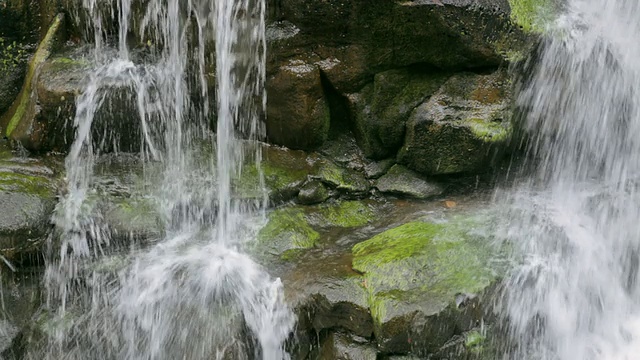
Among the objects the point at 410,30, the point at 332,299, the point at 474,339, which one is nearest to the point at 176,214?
the point at 332,299

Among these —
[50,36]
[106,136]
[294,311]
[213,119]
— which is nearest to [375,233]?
[294,311]

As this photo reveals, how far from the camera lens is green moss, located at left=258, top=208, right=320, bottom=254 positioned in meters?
5.15

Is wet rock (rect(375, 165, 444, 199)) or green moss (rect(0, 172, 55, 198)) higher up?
wet rock (rect(375, 165, 444, 199))

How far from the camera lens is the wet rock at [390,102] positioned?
5500mm

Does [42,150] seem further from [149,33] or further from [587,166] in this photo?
[587,166]

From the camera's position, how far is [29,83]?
5.98 metres

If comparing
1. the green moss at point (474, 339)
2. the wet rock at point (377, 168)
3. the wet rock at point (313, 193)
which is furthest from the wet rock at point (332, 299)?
the wet rock at point (377, 168)

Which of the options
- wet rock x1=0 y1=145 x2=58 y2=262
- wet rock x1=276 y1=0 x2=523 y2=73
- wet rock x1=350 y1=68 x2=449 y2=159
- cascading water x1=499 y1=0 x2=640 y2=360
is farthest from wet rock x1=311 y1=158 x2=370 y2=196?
wet rock x1=0 y1=145 x2=58 y2=262

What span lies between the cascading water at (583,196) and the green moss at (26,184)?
12.7 feet

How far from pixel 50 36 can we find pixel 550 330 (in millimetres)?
5290

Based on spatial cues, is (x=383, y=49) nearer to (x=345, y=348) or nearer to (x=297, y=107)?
(x=297, y=107)

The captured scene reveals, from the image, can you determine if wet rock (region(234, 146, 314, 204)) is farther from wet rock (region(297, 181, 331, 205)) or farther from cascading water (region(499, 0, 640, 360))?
cascading water (region(499, 0, 640, 360))

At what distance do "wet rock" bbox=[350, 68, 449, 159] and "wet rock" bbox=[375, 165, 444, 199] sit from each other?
236 millimetres

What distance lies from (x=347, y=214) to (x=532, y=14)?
239 centimetres
